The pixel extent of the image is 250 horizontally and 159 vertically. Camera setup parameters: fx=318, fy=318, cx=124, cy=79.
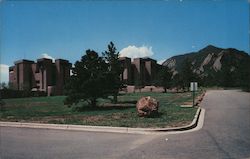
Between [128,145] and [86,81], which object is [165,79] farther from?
[128,145]

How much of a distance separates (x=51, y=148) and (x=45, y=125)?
5.33 meters

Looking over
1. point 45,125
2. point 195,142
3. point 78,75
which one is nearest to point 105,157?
Answer: point 195,142

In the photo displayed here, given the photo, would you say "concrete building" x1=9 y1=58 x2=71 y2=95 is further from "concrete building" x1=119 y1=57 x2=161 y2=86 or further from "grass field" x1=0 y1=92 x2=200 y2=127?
"grass field" x1=0 y1=92 x2=200 y2=127

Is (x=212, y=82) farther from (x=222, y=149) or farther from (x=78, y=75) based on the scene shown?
(x=222, y=149)

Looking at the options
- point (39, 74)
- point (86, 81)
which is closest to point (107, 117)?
point (86, 81)

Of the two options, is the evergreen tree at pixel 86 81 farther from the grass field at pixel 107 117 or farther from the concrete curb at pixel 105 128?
the concrete curb at pixel 105 128

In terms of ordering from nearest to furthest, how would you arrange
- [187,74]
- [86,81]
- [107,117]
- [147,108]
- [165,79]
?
1. [147,108]
2. [107,117]
3. [86,81]
4. [165,79]
5. [187,74]

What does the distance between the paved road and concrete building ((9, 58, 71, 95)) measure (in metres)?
76.8

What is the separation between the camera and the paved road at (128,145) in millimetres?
8133

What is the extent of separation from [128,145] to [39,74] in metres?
89.2

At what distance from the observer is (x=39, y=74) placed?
311ft

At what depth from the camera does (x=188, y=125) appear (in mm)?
12969

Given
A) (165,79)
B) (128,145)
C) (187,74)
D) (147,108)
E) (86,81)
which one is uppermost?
(187,74)

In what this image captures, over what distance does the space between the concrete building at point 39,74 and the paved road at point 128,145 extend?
76812 millimetres
